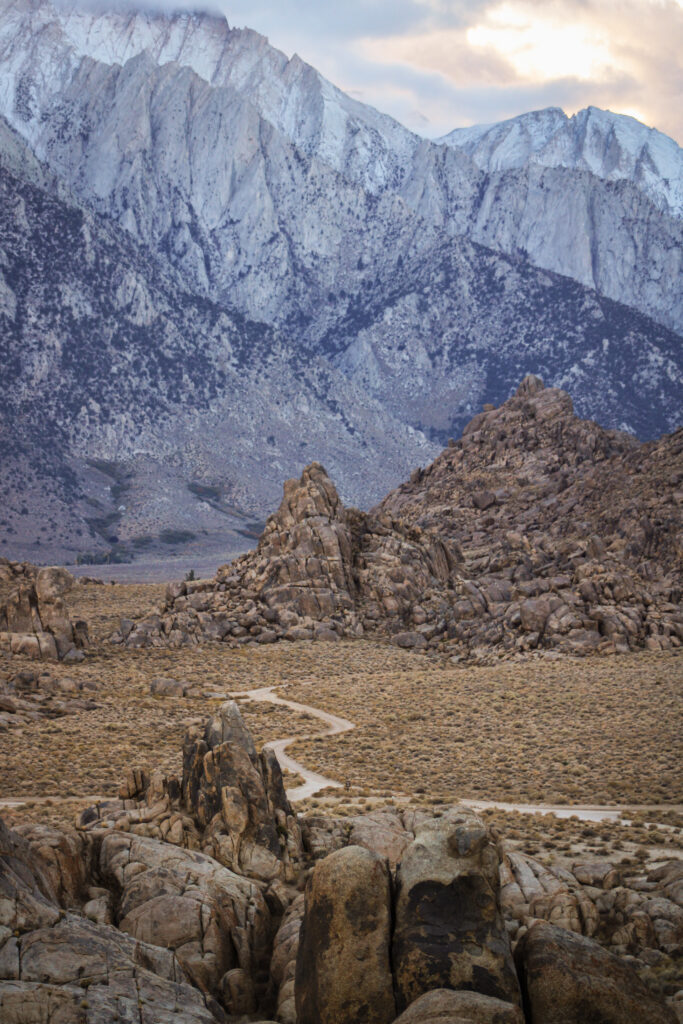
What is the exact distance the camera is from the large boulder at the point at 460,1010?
1750 centimetres

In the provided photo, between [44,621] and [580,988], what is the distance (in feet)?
173

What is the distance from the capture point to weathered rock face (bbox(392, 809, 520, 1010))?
1931 centimetres

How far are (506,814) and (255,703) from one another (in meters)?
24.0

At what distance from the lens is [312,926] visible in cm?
2016

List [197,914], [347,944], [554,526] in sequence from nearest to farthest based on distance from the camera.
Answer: [347,944] < [197,914] < [554,526]

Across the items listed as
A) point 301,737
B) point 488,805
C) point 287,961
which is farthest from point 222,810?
point 301,737

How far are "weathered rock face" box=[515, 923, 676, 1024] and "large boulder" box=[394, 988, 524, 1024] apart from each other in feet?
3.59

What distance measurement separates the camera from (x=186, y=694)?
57344 mm

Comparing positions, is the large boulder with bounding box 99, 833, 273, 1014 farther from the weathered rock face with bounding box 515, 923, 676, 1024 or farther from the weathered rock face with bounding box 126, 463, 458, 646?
the weathered rock face with bounding box 126, 463, 458, 646

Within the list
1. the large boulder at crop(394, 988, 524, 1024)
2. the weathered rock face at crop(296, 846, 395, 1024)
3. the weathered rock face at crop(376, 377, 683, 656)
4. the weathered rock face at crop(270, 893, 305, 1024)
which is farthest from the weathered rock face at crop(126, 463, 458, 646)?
the large boulder at crop(394, 988, 524, 1024)

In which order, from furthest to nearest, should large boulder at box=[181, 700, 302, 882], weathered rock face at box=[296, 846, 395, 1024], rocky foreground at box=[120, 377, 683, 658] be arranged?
rocky foreground at box=[120, 377, 683, 658] < large boulder at box=[181, 700, 302, 882] < weathered rock face at box=[296, 846, 395, 1024]

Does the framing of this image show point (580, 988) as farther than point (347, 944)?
No

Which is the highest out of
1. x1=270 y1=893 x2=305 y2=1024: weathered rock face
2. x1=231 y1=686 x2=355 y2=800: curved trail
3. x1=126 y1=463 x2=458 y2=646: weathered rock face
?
x1=126 y1=463 x2=458 y2=646: weathered rock face

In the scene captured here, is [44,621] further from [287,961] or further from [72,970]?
[72,970]
